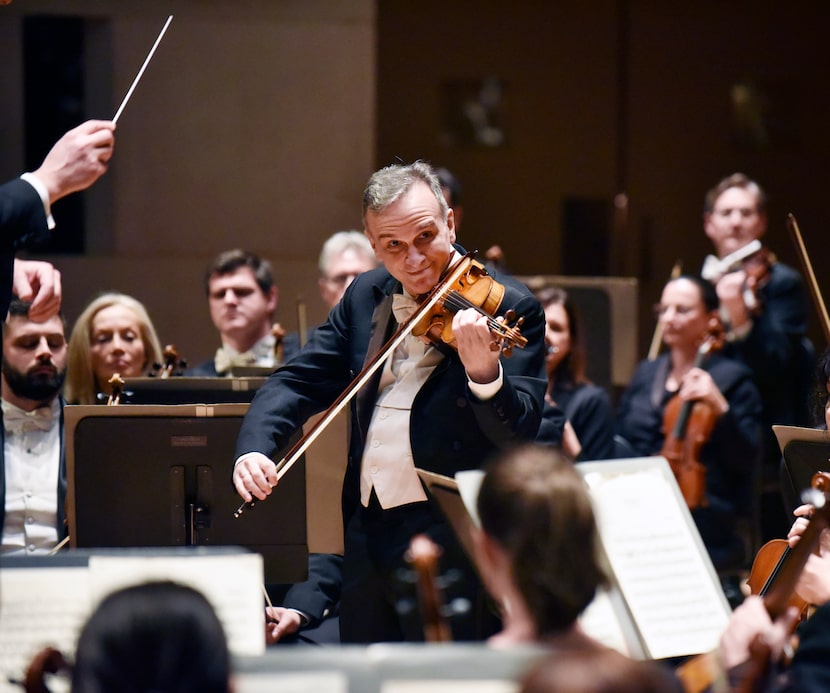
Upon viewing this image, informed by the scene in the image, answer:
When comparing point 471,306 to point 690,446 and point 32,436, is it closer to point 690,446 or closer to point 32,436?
point 32,436

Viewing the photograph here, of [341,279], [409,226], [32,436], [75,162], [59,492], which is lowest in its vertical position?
[59,492]

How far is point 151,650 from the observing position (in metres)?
1.56

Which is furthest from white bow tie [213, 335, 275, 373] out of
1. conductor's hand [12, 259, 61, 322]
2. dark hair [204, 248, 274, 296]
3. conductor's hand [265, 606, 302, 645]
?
conductor's hand [12, 259, 61, 322]

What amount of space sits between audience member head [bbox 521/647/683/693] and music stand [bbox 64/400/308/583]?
5.43 ft

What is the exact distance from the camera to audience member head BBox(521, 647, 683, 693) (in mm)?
1383

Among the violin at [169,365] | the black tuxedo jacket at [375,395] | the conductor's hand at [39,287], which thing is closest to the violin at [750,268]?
the violin at [169,365]

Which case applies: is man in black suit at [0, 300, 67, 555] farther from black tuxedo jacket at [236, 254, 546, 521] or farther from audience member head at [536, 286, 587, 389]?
audience member head at [536, 286, 587, 389]

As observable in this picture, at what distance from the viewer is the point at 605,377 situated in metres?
5.20

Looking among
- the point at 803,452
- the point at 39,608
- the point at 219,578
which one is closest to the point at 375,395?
the point at 803,452

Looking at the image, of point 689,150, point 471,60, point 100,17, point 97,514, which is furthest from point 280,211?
point 97,514

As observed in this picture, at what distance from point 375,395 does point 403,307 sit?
0.21m

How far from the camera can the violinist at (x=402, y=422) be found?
9.13ft

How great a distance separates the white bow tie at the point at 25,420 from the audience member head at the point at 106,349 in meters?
0.24

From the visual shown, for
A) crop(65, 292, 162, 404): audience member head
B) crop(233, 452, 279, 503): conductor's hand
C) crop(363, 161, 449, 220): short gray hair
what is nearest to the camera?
crop(233, 452, 279, 503): conductor's hand
